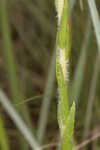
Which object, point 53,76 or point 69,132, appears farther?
point 53,76

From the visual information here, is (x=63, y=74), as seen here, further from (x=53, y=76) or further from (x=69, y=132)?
(x=53, y=76)

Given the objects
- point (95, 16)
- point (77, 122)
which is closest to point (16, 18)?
point (77, 122)

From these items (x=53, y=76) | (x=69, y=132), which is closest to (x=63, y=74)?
(x=69, y=132)

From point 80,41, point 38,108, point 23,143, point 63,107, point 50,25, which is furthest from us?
point 38,108

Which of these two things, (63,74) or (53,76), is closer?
(63,74)

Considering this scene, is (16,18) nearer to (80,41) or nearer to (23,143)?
(80,41)

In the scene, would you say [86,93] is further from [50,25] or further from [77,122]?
[50,25]

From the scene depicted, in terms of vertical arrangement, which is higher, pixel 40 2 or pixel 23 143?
pixel 40 2

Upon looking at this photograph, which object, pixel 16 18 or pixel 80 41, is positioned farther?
pixel 16 18

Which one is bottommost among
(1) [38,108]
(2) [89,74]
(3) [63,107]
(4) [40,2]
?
(1) [38,108]

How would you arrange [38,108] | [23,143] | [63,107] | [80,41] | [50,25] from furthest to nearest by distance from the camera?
[38,108], [50,25], [80,41], [23,143], [63,107]
